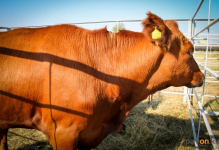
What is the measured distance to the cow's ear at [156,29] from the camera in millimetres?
1820

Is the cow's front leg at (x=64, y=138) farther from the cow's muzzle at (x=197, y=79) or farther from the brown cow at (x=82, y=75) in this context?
the cow's muzzle at (x=197, y=79)

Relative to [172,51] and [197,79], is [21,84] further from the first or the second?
[197,79]

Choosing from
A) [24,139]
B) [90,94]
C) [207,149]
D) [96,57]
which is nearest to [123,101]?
[90,94]

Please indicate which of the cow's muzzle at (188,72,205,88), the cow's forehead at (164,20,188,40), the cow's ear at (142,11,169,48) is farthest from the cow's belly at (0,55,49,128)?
the cow's muzzle at (188,72,205,88)

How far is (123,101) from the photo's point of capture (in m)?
2.05

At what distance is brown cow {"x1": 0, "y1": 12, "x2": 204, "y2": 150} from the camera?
1695 mm

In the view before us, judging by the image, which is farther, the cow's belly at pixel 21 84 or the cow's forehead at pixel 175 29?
the cow's forehead at pixel 175 29

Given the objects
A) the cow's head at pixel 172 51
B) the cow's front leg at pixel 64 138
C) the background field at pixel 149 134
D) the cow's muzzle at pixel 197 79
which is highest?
the cow's head at pixel 172 51

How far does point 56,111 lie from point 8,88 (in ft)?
2.28

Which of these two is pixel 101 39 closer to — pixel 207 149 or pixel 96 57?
pixel 96 57

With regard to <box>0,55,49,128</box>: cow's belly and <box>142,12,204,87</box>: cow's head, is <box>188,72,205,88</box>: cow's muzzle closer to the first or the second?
<box>142,12,204,87</box>: cow's head

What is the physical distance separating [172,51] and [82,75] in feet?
4.60

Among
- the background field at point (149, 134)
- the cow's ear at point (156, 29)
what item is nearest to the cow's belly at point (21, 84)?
the cow's ear at point (156, 29)

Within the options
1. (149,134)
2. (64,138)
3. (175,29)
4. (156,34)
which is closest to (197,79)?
(175,29)
